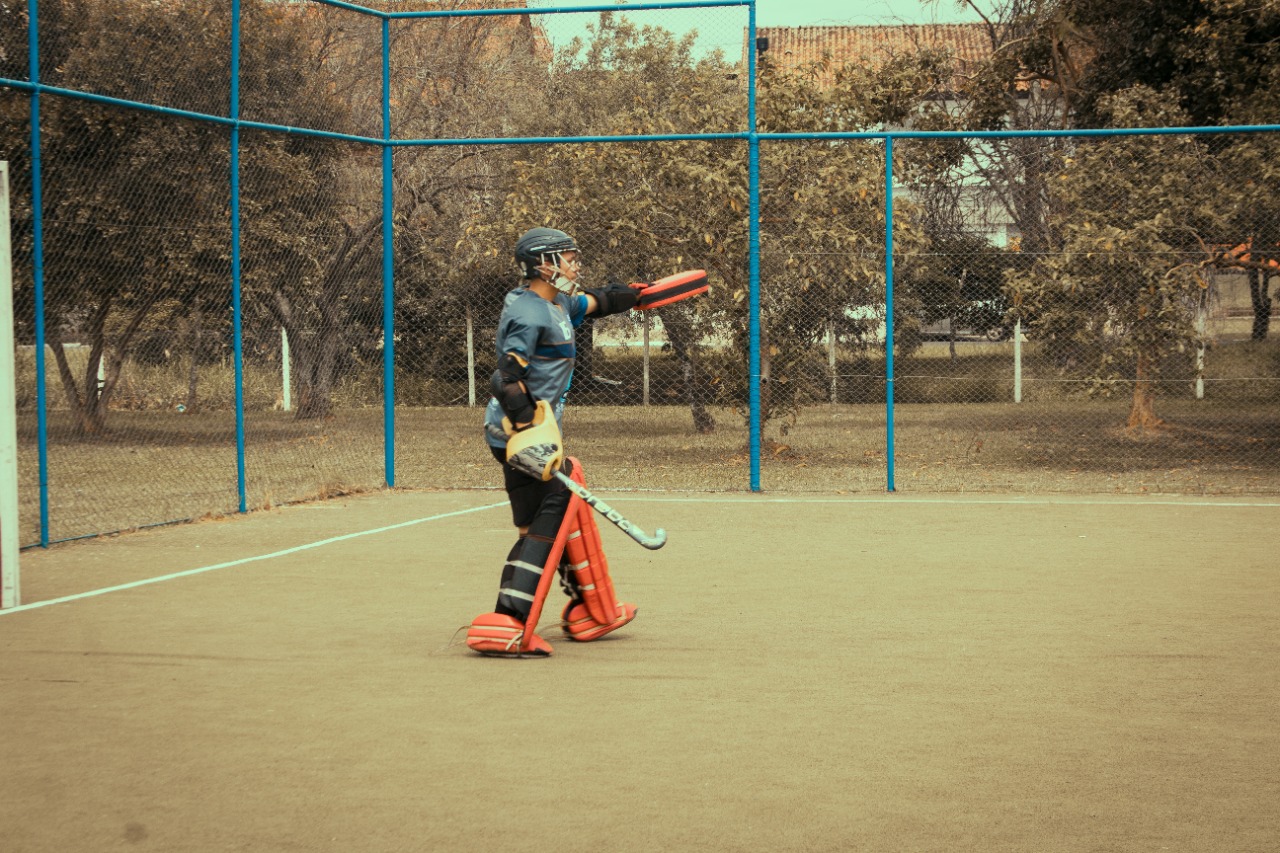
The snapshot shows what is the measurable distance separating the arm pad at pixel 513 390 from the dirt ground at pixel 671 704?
1.11m

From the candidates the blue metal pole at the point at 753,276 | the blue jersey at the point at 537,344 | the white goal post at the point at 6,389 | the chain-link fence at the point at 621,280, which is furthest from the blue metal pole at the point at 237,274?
the blue jersey at the point at 537,344

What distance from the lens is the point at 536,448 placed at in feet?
21.2

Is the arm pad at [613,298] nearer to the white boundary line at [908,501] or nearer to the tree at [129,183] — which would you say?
the white boundary line at [908,501]

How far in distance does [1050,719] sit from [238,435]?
26.3 ft

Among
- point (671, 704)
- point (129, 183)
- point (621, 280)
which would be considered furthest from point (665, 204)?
point (671, 704)

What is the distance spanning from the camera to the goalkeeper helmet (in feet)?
22.5

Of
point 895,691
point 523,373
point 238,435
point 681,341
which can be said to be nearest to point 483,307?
point 681,341

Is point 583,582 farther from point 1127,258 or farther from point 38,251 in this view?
point 1127,258

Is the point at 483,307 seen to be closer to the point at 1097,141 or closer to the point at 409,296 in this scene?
the point at 409,296

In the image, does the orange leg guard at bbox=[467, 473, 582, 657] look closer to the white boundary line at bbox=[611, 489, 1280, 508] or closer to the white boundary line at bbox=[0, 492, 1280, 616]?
the white boundary line at bbox=[0, 492, 1280, 616]

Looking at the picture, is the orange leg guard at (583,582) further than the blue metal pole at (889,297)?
No

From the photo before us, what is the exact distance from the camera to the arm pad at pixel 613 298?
7.37 metres

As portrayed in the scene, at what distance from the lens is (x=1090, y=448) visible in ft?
52.7

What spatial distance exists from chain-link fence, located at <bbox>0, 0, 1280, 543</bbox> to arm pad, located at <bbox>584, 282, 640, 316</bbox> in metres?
4.72
